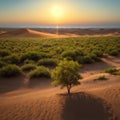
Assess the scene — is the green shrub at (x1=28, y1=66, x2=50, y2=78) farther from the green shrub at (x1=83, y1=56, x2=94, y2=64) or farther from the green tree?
the green shrub at (x1=83, y1=56, x2=94, y2=64)

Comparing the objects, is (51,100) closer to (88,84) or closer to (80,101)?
(80,101)

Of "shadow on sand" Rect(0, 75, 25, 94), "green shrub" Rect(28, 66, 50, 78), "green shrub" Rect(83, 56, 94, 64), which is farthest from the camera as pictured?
"green shrub" Rect(83, 56, 94, 64)

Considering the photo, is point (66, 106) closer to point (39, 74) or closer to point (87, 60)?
point (39, 74)

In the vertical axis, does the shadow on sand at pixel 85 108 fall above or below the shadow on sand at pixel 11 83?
above

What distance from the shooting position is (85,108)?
28.9 feet

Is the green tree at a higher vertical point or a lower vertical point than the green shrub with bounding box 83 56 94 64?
higher

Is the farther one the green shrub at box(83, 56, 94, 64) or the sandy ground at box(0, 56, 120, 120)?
the green shrub at box(83, 56, 94, 64)

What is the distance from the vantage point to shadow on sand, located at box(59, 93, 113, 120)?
8391mm

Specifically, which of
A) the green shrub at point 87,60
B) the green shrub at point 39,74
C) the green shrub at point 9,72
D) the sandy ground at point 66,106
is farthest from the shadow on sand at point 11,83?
the green shrub at point 87,60

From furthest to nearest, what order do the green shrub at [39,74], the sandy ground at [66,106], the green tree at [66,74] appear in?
the green shrub at [39,74] < the green tree at [66,74] < the sandy ground at [66,106]

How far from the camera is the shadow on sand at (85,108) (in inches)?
330

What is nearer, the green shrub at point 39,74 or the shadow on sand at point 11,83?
the shadow on sand at point 11,83

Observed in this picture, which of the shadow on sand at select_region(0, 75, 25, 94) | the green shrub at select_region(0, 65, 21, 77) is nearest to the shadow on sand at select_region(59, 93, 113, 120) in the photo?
the shadow on sand at select_region(0, 75, 25, 94)

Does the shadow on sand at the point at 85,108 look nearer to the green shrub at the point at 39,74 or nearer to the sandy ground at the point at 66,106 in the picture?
the sandy ground at the point at 66,106
